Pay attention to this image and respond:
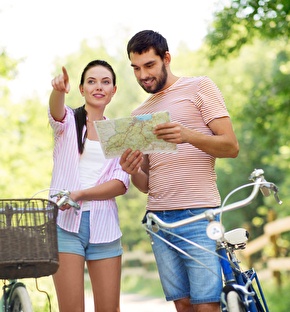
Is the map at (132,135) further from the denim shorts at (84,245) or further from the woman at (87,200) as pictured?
the denim shorts at (84,245)

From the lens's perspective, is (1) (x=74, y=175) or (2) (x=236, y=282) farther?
(1) (x=74, y=175)

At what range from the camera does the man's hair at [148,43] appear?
4.78 m

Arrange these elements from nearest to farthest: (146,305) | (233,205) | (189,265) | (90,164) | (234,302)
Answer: (233,205) → (234,302) → (189,265) → (90,164) → (146,305)

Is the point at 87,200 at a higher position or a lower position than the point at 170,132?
lower

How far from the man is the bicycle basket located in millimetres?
558

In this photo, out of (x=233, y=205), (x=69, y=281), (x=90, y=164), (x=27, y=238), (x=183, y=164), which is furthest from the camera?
(x=90, y=164)

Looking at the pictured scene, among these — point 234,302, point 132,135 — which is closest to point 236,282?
point 234,302

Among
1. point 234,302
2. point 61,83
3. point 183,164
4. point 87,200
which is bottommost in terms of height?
point 234,302

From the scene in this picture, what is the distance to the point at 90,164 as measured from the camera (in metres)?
5.14

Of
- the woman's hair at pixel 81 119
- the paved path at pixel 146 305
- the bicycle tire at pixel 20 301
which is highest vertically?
the woman's hair at pixel 81 119

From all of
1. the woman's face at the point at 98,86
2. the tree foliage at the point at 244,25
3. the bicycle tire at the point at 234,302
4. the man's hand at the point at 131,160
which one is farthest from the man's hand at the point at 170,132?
the tree foliage at the point at 244,25

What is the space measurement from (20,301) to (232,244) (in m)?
1.23

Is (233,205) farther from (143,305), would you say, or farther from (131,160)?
(143,305)

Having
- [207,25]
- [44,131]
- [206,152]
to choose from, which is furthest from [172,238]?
[44,131]
